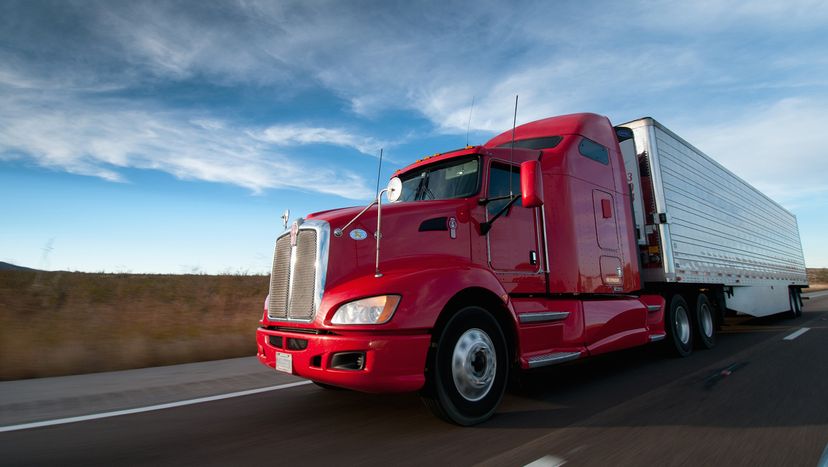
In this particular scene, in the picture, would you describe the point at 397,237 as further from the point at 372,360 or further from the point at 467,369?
the point at 467,369

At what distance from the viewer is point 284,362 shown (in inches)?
151

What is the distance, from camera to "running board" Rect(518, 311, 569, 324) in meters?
4.34

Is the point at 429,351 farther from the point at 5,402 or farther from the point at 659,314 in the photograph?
the point at 659,314

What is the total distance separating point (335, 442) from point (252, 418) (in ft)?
3.33

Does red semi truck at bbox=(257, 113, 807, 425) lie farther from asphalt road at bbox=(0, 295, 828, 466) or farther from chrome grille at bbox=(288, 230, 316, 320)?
asphalt road at bbox=(0, 295, 828, 466)

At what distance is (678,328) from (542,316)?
13.4 ft

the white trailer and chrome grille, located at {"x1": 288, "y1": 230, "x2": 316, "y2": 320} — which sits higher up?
the white trailer

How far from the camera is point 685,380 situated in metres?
5.26

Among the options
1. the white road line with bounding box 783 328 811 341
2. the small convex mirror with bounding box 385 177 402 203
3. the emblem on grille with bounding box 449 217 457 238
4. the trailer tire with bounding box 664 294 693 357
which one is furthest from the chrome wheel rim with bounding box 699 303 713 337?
the small convex mirror with bounding box 385 177 402 203

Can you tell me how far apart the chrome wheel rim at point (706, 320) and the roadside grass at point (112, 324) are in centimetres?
753

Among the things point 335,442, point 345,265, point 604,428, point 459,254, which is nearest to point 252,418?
point 335,442

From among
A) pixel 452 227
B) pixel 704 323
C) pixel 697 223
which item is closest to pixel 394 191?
pixel 452 227

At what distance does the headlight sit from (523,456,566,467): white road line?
1317 millimetres

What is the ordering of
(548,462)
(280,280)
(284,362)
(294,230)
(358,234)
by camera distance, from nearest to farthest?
(548,462)
(284,362)
(358,234)
(294,230)
(280,280)
